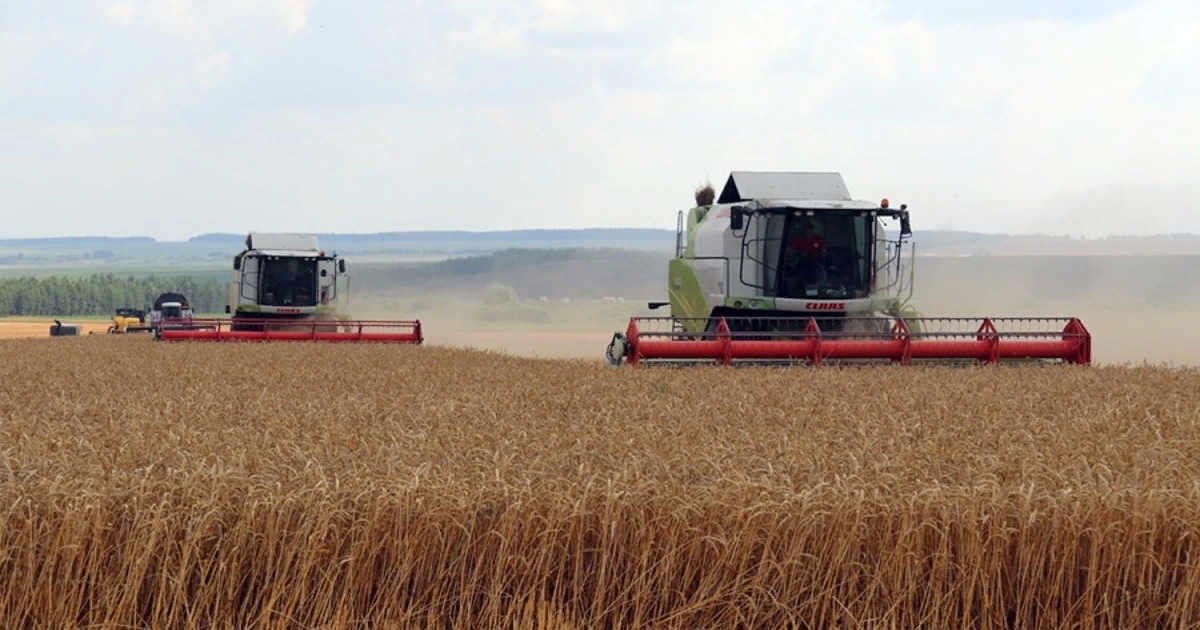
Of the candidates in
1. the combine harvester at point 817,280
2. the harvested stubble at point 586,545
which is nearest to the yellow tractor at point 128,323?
the combine harvester at point 817,280

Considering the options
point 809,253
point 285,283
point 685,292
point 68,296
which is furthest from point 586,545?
point 68,296

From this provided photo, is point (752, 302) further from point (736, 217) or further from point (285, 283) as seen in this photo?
point (285, 283)

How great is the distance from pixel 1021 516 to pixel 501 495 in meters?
1.83

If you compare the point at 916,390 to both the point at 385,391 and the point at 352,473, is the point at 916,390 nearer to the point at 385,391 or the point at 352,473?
the point at 385,391

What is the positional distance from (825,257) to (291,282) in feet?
45.2

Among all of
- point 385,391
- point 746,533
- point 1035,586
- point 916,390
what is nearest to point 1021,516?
point 1035,586

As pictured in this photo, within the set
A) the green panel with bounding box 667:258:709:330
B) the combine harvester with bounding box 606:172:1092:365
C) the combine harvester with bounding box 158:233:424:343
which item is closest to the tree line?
the combine harvester with bounding box 158:233:424:343

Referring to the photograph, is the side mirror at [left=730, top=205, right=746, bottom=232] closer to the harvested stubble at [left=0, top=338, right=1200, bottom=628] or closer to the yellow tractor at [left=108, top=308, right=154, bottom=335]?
the harvested stubble at [left=0, top=338, right=1200, bottom=628]

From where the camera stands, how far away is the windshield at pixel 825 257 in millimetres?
16297

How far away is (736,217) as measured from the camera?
16.2 m

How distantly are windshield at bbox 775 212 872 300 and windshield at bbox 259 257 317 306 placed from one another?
13.3 meters

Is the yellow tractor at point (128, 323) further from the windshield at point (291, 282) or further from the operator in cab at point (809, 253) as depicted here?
the operator in cab at point (809, 253)

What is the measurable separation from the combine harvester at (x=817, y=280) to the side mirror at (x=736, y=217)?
0.05ft

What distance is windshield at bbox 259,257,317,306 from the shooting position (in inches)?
1065
